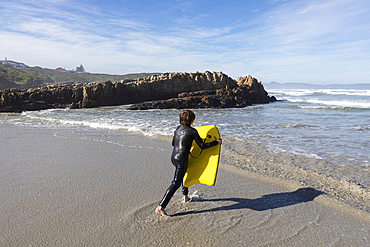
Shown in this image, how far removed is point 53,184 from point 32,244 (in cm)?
197

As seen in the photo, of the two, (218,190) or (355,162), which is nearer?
(218,190)

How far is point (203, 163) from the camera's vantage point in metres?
3.71

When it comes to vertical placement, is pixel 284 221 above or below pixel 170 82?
below

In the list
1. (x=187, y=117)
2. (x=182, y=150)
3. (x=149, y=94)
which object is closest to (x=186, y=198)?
(x=182, y=150)

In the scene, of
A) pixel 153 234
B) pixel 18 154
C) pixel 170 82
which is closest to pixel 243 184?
pixel 153 234

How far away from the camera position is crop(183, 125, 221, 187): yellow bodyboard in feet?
11.8

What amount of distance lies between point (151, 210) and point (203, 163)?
3.49 feet

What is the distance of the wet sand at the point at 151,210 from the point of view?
291cm

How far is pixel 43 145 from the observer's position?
777 centimetres

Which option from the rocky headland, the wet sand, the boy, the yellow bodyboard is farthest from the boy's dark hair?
the rocky headland

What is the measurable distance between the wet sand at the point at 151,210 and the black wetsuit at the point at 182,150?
1.22ft

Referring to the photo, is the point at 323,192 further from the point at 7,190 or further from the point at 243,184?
the point at 7,190

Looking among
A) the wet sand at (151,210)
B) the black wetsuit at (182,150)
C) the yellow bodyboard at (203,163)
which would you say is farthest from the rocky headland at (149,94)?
the black wetsuit at (182,150)

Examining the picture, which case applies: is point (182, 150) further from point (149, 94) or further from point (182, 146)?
point (149, 94)
